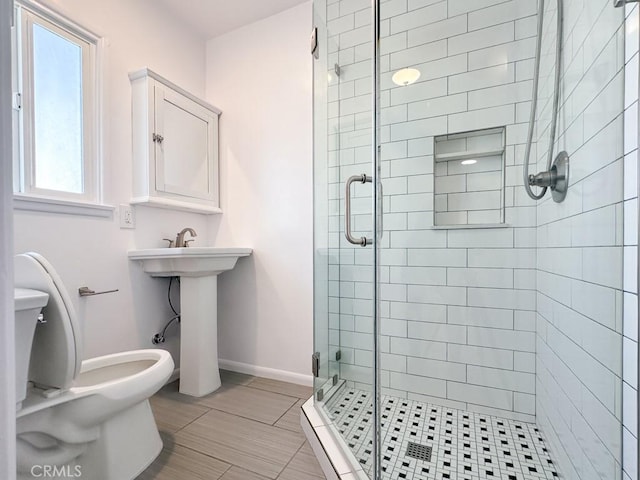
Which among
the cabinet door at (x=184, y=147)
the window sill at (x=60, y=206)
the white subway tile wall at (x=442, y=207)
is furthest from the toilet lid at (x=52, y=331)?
the white subway tile wall at (x=442, y=207)

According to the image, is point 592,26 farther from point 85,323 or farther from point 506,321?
point 85,323

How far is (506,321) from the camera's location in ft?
4.72

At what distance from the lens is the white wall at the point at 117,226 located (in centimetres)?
142

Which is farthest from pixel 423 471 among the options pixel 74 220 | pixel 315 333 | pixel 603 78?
pixel 74 220

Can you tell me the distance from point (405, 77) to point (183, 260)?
59.4 inches

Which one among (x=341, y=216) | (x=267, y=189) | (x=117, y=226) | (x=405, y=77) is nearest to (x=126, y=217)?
(x=117, y=226)

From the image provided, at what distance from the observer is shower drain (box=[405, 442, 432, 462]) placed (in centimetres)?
116

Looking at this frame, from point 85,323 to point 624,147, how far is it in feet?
6.89

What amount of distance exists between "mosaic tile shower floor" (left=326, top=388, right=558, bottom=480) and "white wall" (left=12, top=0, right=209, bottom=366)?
118 centimetres

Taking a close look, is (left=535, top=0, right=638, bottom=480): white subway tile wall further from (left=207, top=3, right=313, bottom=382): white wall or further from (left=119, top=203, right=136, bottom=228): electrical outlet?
(left=119, top=203, right=136, bottom=228): electrical outlet

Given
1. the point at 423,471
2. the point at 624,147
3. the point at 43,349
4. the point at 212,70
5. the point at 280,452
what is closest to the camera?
the point at 624,147

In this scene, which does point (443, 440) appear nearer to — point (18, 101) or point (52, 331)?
point (52, 331)

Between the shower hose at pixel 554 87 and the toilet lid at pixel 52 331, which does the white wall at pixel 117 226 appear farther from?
the shower hose at pixel 554 87

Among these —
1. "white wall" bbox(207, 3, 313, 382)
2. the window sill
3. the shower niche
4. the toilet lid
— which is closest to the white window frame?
the window sill
